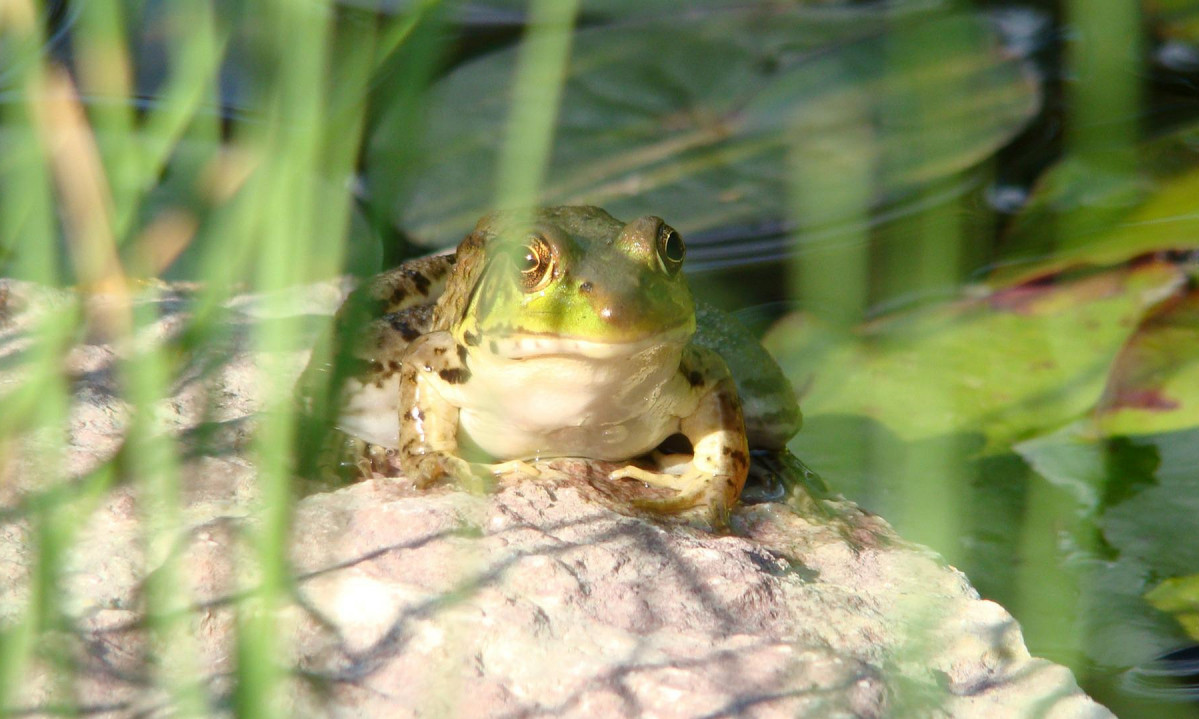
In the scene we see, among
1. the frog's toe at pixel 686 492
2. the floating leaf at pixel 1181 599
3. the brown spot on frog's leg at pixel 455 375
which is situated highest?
the brown spot on frog's leg at pixel 455 375

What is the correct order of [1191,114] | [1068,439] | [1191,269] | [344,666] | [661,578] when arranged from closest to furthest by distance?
[344,666]
[661,578]
[1068,439]
[1191,269]
[1191,114]

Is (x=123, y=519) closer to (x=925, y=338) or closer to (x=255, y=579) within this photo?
(x=255, y=579)

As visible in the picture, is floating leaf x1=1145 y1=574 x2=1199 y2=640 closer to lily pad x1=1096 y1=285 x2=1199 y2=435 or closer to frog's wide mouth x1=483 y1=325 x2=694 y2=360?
lily pad x1=1096 y1=285 x2=1199 y2=435

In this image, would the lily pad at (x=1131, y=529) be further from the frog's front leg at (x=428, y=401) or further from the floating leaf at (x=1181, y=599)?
the frog's front leg at (x=428, y=401)

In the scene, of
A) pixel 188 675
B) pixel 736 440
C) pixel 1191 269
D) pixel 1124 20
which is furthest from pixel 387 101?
pixel 1191 269

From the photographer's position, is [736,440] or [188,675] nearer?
[188,675]

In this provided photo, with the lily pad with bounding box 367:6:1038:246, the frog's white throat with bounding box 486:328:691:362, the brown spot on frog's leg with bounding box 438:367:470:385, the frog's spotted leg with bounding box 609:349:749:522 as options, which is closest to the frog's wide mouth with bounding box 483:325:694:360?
the frog's white throat with bounding box 486:328:691:362

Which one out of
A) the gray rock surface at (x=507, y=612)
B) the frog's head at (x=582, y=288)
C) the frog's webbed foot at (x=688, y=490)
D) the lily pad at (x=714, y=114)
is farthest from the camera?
the lily pad at (x=714, y=114)

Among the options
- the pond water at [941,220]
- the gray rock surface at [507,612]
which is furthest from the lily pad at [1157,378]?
the gray rock surface at [507,612]
